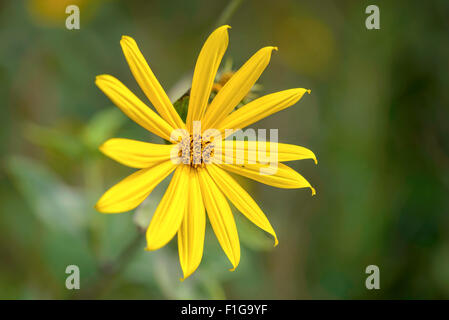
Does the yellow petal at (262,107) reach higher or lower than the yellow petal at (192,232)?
higher

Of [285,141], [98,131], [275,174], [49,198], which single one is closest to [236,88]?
[275,174]

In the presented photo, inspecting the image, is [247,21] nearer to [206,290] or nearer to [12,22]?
[12,22]

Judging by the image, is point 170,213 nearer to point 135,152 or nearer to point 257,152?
point 135,152

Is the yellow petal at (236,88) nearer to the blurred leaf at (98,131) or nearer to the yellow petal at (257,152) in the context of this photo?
the yellow petal at (257,152)

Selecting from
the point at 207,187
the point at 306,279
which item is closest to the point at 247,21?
the point at 306,279

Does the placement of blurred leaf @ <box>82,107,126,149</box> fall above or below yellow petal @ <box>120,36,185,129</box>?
above

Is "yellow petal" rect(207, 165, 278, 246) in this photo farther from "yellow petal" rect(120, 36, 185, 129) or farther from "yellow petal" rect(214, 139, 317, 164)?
"yellow petal" rect(120, 36, 185, 129)

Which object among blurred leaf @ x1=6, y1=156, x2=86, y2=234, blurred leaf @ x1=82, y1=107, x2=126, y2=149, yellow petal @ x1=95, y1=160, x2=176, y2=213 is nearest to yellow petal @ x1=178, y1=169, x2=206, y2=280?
yellow petal @ x1=95, y1=160, x2=176, y2=213

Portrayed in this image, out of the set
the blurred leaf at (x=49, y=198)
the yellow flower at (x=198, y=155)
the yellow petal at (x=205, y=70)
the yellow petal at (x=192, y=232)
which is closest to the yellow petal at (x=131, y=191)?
the yellow flower at (x=198, y=155)
